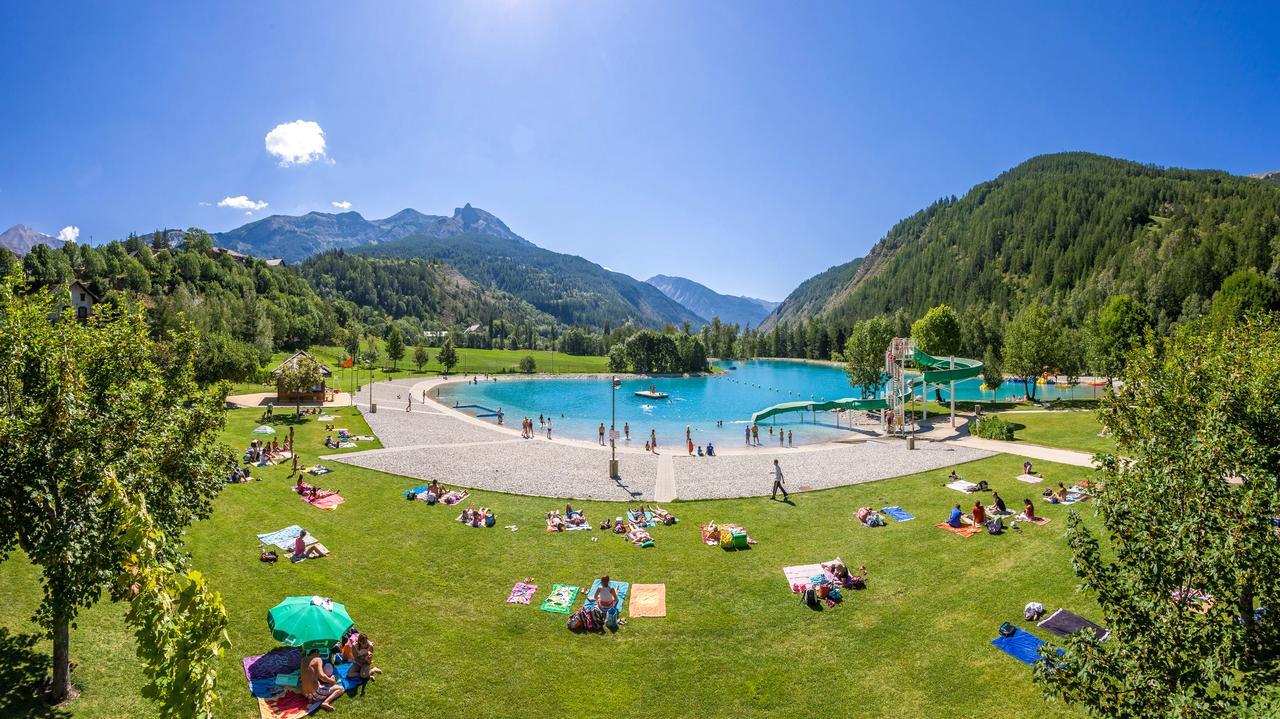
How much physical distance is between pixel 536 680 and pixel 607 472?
1733 centimetres

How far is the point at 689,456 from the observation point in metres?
33.8

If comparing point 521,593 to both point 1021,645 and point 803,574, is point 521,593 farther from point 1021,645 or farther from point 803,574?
point 1021,645

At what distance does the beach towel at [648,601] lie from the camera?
13805mm

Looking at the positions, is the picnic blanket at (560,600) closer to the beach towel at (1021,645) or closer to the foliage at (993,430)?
the beach towel at (1021,645)

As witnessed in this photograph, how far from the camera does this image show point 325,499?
21.9 m

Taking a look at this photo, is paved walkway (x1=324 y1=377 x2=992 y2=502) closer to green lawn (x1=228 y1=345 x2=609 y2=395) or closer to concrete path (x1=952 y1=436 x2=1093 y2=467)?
concrete path (x1=952 y1=436 x2=1093 y2=467)

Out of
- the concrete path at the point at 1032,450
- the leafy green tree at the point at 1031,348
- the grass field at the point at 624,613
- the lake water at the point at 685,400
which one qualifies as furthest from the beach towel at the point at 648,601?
the leafy green tree at the point at 1031,348

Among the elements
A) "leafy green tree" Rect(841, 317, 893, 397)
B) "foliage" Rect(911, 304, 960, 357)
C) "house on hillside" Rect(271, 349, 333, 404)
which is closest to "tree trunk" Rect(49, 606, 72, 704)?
"house on hillside" Rect(271, 349, 333, 404)

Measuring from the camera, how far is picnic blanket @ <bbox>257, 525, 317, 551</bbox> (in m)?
16.8

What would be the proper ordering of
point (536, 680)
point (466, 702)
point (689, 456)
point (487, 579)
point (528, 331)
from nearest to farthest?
1. point (466, 702)
2. point (536, 680)
3. point (487, 579)
4. point (689, 456)
5. point (528, 331)

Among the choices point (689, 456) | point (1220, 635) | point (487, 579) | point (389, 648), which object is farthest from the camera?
point (689, 456)

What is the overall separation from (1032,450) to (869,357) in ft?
77.7

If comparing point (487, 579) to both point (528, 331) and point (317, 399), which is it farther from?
point (528, 331)

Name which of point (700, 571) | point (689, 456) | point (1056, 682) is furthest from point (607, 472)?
point (1056, 682)
